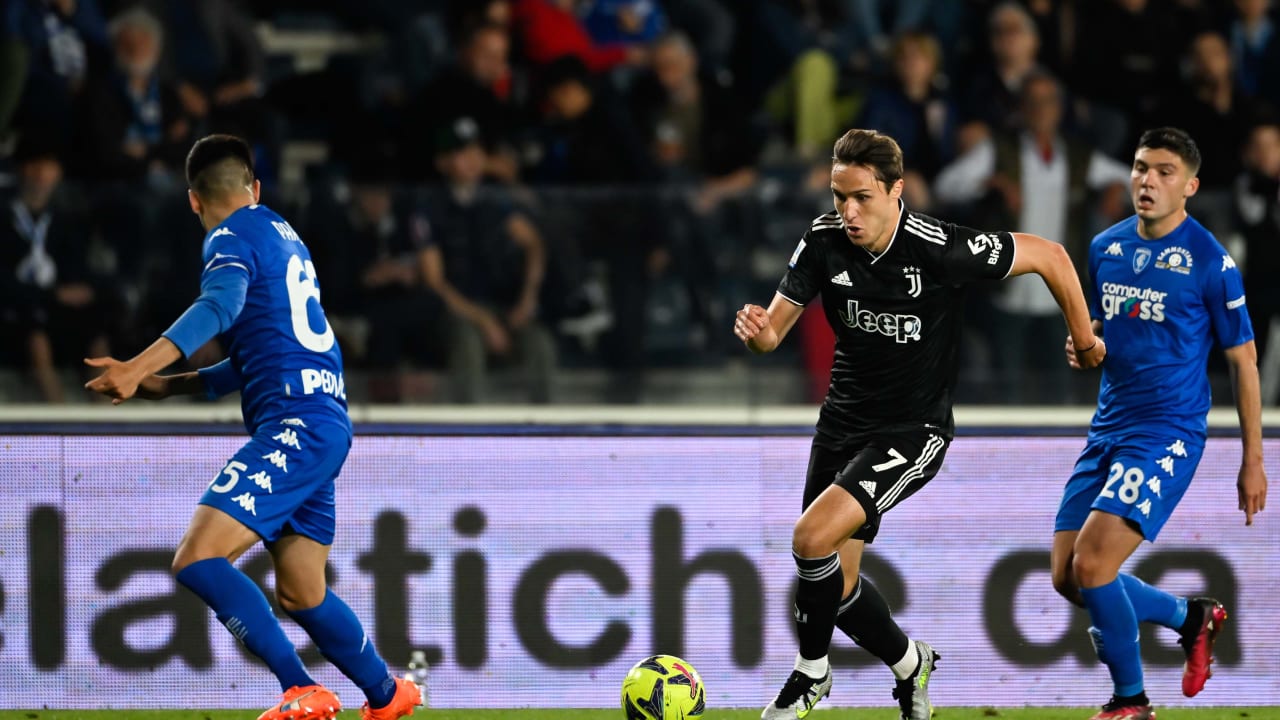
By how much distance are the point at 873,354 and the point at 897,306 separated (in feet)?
0.63

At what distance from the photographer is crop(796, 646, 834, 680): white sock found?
224 inches

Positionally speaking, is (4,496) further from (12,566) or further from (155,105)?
(155,105)

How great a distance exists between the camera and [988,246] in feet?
18.4

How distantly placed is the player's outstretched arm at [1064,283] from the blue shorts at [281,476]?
2.35 m

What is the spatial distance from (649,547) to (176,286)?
373cm

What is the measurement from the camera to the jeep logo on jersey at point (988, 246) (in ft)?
18.3

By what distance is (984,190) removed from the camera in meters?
9.33

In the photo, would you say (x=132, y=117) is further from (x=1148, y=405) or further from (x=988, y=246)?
(x=1148, y=405)

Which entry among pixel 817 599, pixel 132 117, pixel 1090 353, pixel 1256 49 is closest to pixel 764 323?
pixel 817 599

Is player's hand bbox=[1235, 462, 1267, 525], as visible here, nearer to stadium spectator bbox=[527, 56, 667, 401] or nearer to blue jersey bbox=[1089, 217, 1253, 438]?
blue jersey bbox=[1089, 217, 1253, 438]

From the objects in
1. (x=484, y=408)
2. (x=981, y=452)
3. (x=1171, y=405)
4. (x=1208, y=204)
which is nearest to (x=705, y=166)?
(x=484, y=408)

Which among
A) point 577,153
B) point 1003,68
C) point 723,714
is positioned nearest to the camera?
point 723,714

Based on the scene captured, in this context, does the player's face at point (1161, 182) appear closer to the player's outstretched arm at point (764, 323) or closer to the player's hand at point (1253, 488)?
the player's hand at point (1253, 488)

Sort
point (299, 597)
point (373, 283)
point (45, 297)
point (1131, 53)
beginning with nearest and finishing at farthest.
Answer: point (299, 597) → point (45, 297) → point (373, 283) → point (1131, 53)
